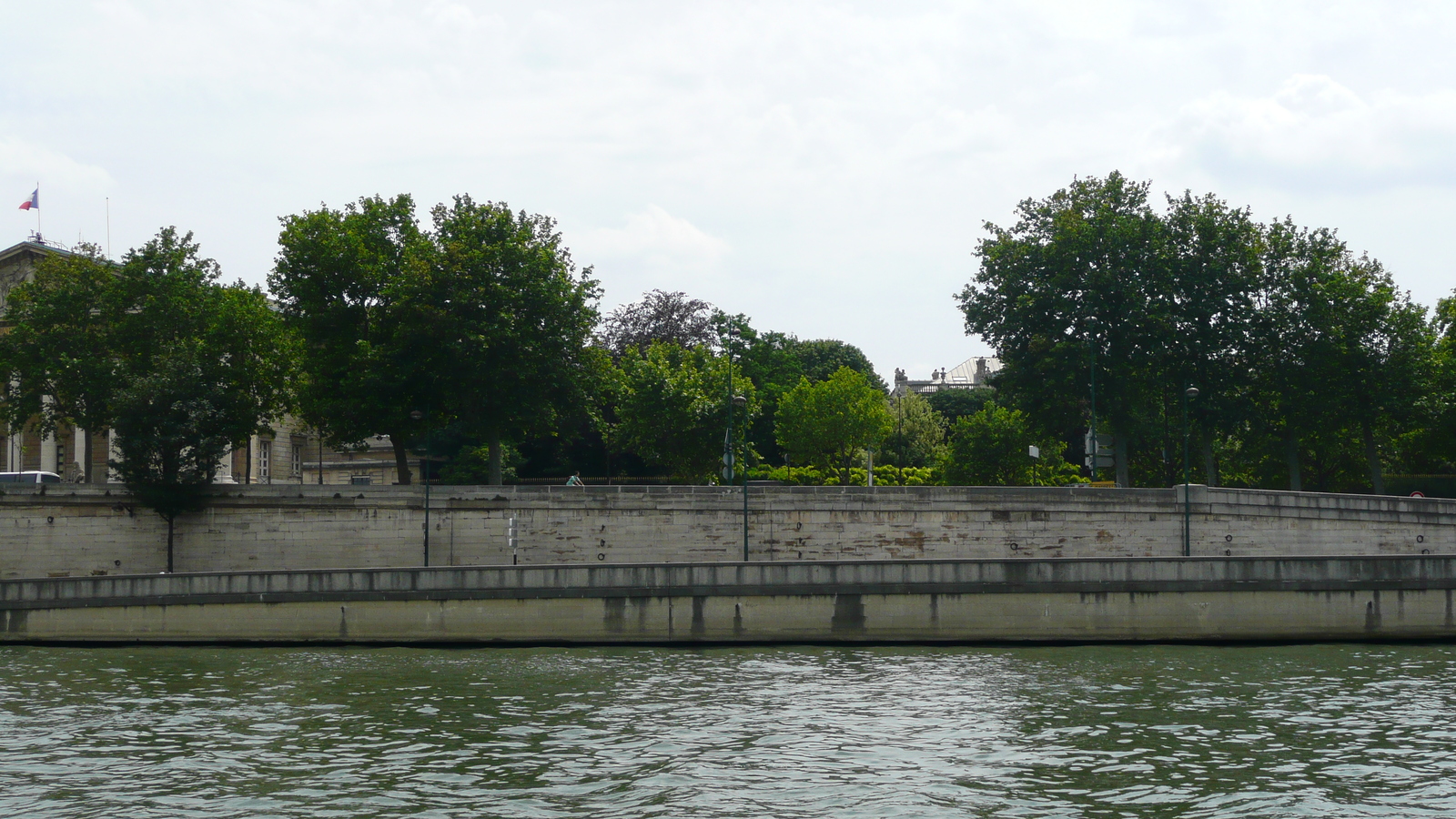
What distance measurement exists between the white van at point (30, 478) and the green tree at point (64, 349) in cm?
191

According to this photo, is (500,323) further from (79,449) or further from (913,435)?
(913,435)

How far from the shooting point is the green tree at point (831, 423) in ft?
219

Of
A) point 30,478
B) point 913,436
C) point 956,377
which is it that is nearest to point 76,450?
point 30,478

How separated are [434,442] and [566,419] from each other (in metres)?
17.2

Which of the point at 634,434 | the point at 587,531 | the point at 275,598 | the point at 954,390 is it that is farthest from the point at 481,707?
the point at 954,390

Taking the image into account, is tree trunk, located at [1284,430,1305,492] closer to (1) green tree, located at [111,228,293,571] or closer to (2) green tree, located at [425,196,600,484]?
(2) green tree, located at [425,196,600,484]

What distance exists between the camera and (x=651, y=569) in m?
29.9

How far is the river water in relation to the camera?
51.6ft

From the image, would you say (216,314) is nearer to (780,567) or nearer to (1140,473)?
(780,567)

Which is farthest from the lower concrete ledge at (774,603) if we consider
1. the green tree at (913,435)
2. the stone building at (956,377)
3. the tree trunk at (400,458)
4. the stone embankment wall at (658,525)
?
the stone building at (956,377)

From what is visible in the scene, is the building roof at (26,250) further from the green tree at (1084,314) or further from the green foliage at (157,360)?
the green tree at (1084,314)

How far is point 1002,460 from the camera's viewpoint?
194 feet

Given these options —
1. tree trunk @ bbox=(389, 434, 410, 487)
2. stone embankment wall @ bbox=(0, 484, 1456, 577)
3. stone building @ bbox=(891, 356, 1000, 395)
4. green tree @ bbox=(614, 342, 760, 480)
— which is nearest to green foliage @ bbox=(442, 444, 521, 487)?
green tree @ bbox=(614, 342, 760, 480)

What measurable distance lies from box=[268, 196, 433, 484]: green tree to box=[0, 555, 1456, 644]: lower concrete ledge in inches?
599
